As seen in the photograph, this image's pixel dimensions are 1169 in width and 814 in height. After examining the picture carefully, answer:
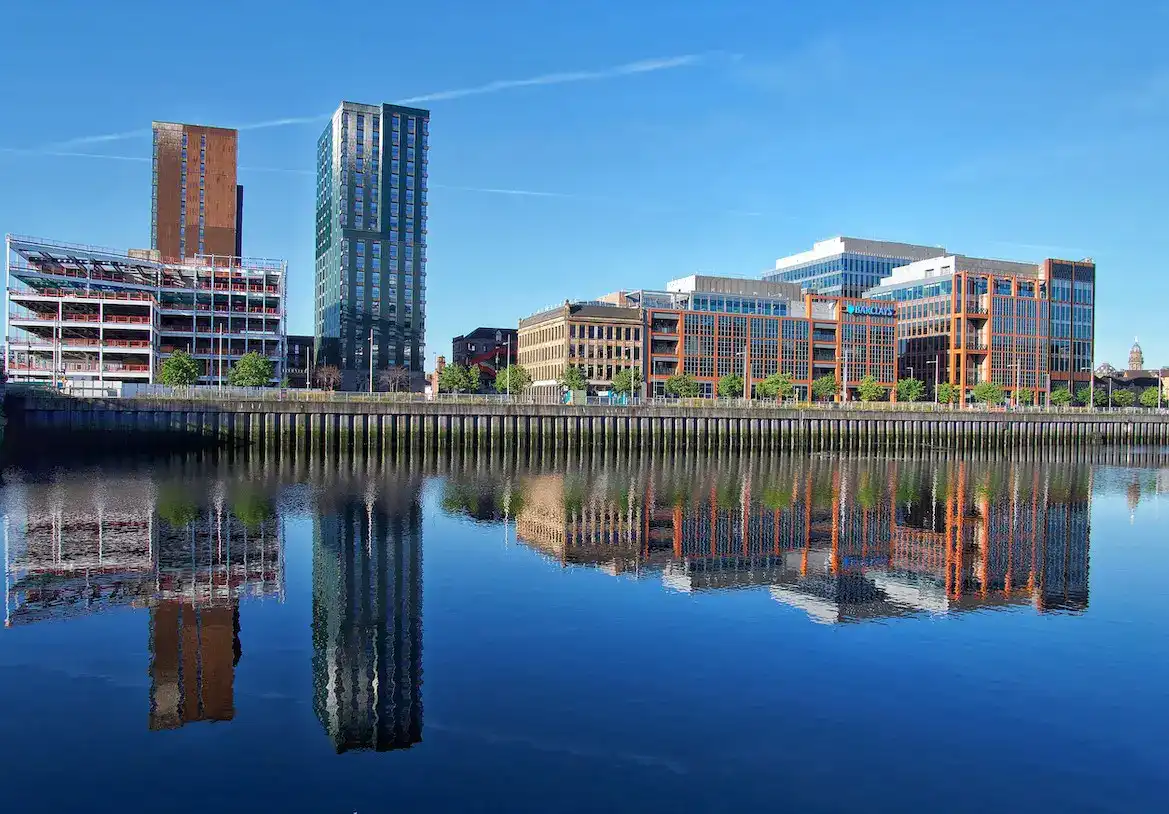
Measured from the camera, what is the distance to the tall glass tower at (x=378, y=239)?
190 m

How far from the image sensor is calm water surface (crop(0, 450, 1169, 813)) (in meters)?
17.8

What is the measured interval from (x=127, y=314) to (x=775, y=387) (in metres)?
94.8

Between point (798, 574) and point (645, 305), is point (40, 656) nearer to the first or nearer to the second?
point (798, 574)

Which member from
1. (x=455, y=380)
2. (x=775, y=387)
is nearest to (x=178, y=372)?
(x=455, y=380)

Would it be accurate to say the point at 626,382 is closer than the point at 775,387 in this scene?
Yes

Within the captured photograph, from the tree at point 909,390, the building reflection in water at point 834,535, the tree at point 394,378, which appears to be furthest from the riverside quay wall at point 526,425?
the tree at point 394,378

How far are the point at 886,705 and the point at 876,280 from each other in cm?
18834

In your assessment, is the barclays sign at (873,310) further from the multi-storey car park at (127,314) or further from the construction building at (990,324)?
→ the multi-storey car park at (127,314)

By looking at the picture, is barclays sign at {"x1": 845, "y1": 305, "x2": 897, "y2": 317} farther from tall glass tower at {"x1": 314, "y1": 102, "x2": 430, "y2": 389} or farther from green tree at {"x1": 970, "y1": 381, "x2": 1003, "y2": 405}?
tall glass tower at {"x1": 314, "y1": 102, "x2": 430, "y2": 389}

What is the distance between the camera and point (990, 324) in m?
172

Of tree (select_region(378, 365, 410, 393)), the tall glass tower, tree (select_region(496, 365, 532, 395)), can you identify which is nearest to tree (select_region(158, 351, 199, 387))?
tree (select_region(496, 365, 532, 395))

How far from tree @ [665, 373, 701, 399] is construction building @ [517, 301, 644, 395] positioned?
289 inches

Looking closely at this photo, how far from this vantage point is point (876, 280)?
652 ft

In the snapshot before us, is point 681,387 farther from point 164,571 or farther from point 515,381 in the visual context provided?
point 164,571
